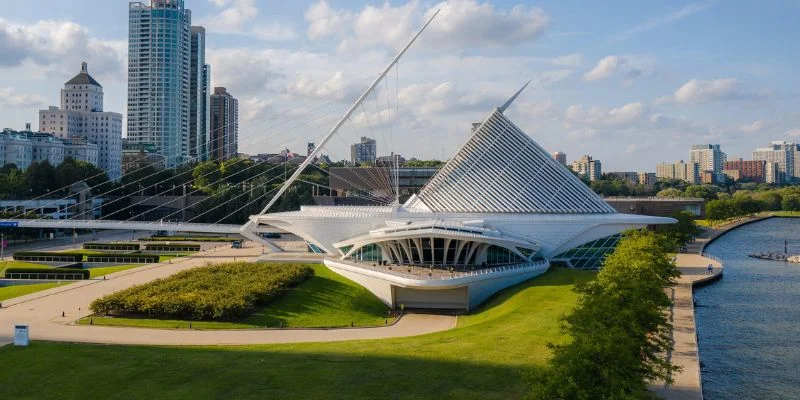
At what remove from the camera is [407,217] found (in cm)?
5628

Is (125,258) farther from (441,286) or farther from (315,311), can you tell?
(441,286)

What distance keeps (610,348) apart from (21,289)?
40.8 metres

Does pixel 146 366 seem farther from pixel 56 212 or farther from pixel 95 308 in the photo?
pixel 56 212

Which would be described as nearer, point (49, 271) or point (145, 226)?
point (49, 271)

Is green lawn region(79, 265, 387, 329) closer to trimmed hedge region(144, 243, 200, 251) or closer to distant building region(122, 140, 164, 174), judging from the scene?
trimmed hedge region(144, 243, 200, 251)

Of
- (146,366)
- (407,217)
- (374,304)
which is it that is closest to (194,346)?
(146,366)

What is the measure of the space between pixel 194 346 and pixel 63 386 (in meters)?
6.98

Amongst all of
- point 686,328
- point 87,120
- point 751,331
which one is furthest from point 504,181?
point 87,120

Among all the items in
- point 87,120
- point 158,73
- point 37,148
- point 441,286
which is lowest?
point 441,286

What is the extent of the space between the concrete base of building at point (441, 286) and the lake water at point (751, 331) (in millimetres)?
13149

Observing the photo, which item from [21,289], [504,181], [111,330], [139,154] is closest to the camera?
[111,330]

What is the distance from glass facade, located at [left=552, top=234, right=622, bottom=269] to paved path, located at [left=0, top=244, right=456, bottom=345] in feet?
53.4

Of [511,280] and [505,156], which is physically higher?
[505,156]

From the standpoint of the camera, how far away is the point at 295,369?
24.7 m
